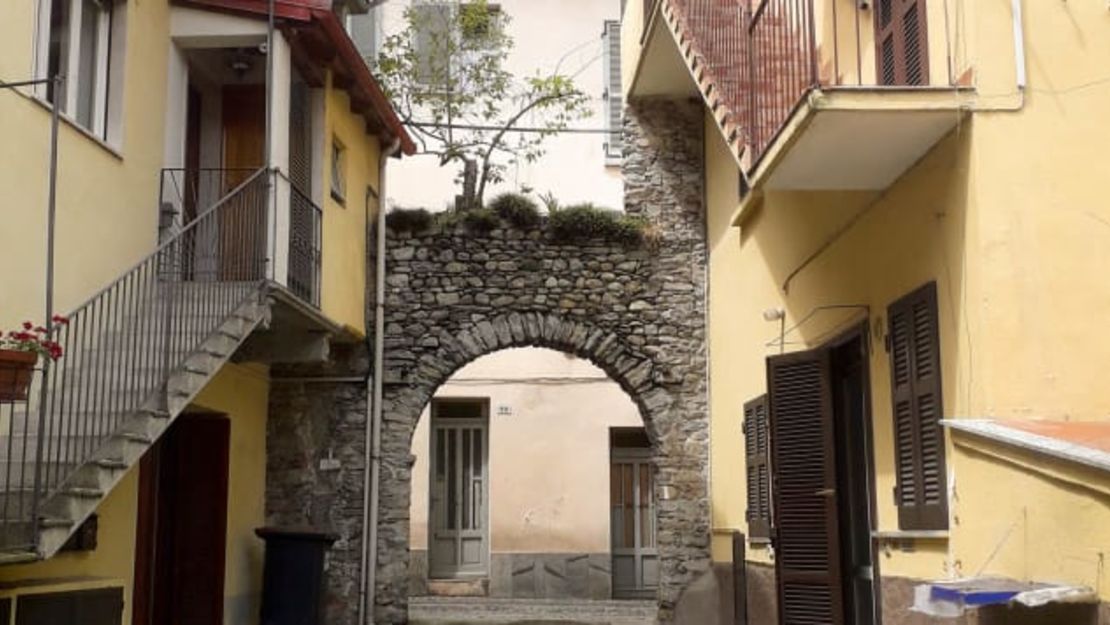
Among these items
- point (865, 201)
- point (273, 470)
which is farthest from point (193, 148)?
point (865, 201)

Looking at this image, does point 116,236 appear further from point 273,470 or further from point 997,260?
point 997,260

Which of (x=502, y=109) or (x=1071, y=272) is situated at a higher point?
(x=502, y=109)

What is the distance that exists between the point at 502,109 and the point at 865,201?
10467 millimetres

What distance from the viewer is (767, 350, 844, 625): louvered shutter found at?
850cm

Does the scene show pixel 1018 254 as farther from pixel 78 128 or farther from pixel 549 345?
pixel 549 345

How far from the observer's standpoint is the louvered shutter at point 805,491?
850cm

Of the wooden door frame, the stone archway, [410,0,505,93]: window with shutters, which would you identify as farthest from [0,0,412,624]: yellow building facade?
the wooden door frame

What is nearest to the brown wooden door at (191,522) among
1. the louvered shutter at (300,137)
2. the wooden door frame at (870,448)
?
the louvered shutter at (300,137)

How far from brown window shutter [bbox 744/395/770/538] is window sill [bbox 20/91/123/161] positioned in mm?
5456

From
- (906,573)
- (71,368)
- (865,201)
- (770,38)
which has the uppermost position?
(770,38)

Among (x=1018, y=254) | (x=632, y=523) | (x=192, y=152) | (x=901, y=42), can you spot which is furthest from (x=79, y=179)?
(x=632, y=523)

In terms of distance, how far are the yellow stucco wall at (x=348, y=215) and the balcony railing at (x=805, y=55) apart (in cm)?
388

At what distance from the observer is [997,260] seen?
624 cm

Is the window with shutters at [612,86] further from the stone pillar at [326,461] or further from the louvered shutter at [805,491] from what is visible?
the louvered shutter at [805,491]
